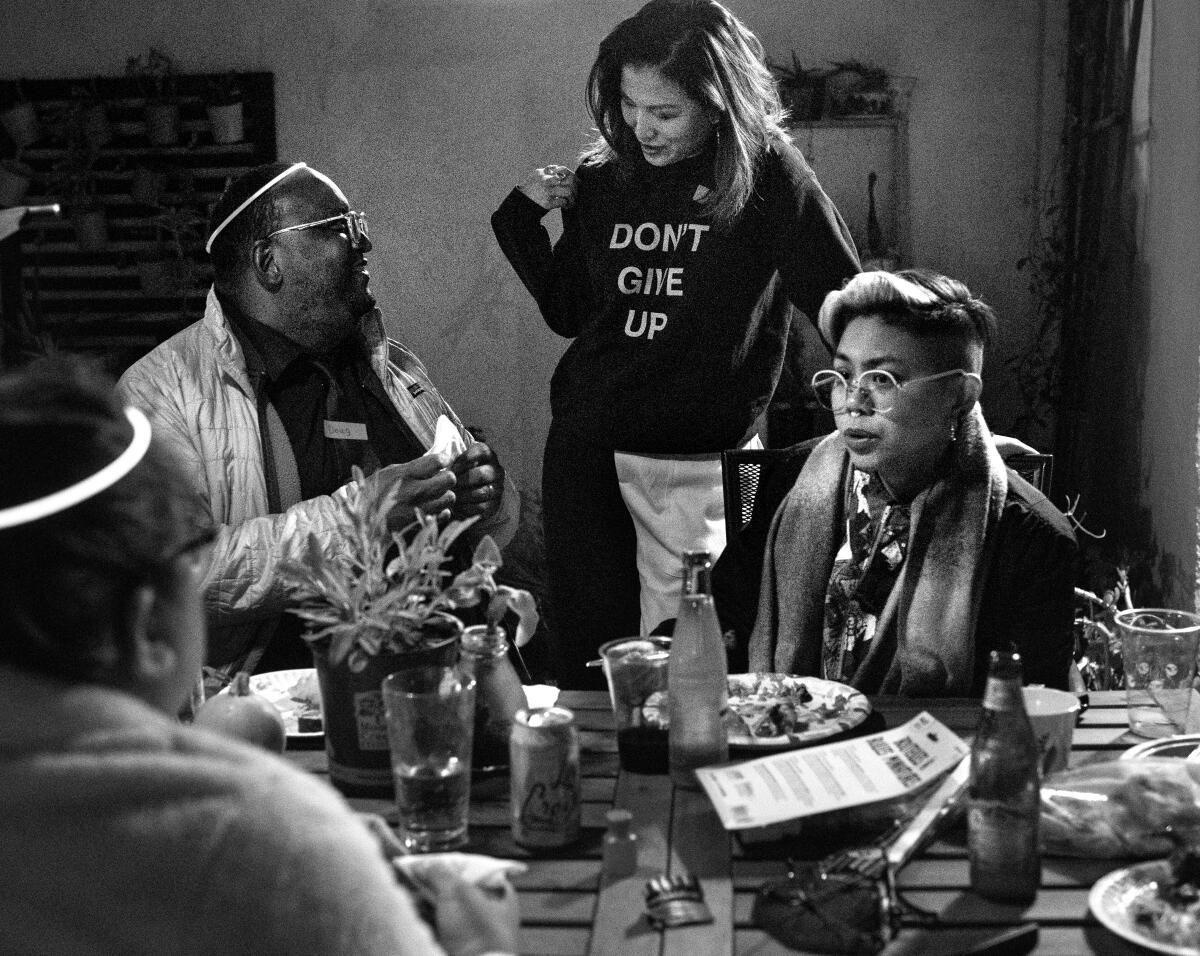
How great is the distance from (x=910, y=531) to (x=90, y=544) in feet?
5.85

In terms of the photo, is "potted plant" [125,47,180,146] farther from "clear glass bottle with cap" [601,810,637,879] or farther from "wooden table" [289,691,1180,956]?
"clear glass bottle with cap" [601,810,637,879]

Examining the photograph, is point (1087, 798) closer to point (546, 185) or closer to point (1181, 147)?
point (546, 185)

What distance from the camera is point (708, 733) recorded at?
178cm

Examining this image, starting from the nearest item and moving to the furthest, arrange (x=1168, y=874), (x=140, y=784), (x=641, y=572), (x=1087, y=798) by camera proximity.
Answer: (x=140, y=784), (x=1168, y=874), (x=1087, y=798), (x=641, y=572)

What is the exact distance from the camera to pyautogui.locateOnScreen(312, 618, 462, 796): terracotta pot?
1723 mm

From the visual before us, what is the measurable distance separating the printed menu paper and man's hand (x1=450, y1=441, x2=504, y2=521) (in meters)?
1.34

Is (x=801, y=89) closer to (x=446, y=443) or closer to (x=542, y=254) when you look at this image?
(x=542, y=254)

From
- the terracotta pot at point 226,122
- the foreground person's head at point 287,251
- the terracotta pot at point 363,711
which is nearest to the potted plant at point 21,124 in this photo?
the terracotta pot at point 226,122

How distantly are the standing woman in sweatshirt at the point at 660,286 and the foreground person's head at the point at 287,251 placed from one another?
64 centimetres

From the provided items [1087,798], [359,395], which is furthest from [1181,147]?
[1087,798]

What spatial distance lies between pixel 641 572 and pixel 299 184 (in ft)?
3.93

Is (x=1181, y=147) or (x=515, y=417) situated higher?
(x=1181, y=147)

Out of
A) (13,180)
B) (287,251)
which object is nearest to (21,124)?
(13,180)

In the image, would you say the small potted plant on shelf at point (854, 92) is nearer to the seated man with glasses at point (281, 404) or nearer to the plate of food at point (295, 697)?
the seated man with glasses at point (281, 404)
